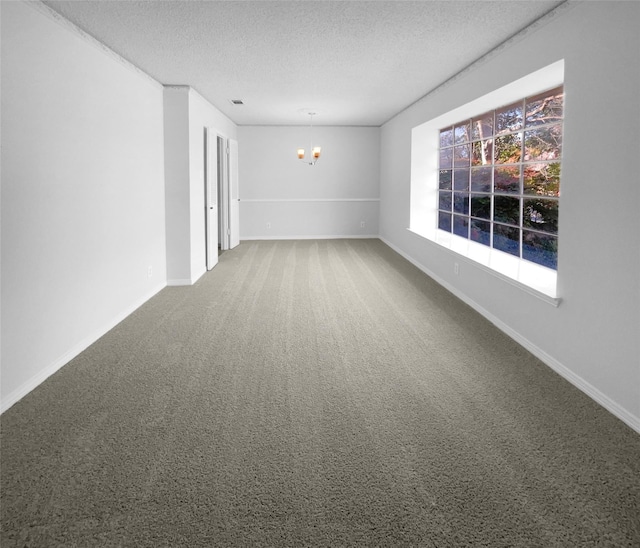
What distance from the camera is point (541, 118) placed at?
4590 millimetres

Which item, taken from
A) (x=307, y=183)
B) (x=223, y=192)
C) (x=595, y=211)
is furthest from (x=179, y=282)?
(x=307, y=183)

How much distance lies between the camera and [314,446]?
2510mm

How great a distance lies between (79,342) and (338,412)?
2.17m

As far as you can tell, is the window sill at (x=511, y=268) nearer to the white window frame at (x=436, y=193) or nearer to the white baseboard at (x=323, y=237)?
the white window frame at (x=436, y=193)

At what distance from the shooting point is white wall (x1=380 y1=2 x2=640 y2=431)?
108 inches

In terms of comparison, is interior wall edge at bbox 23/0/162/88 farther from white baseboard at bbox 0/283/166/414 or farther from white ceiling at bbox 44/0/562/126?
white baseboard at bbox 0/283/166/414

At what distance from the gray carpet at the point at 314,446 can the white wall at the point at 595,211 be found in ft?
0.62

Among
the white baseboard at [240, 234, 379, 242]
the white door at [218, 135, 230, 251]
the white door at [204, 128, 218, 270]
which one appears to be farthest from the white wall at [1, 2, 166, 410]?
the white baseboard at [240, 234, 379, 242]

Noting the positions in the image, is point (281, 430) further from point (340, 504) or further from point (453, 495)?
point (453, 495)

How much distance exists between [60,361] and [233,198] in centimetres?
655

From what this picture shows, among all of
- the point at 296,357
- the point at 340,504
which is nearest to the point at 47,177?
the point at 296,357

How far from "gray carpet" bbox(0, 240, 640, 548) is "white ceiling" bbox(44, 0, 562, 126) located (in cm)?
236

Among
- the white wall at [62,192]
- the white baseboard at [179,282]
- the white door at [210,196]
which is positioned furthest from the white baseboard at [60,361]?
the white door at [210,196]

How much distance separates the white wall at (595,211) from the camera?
8.99ft
